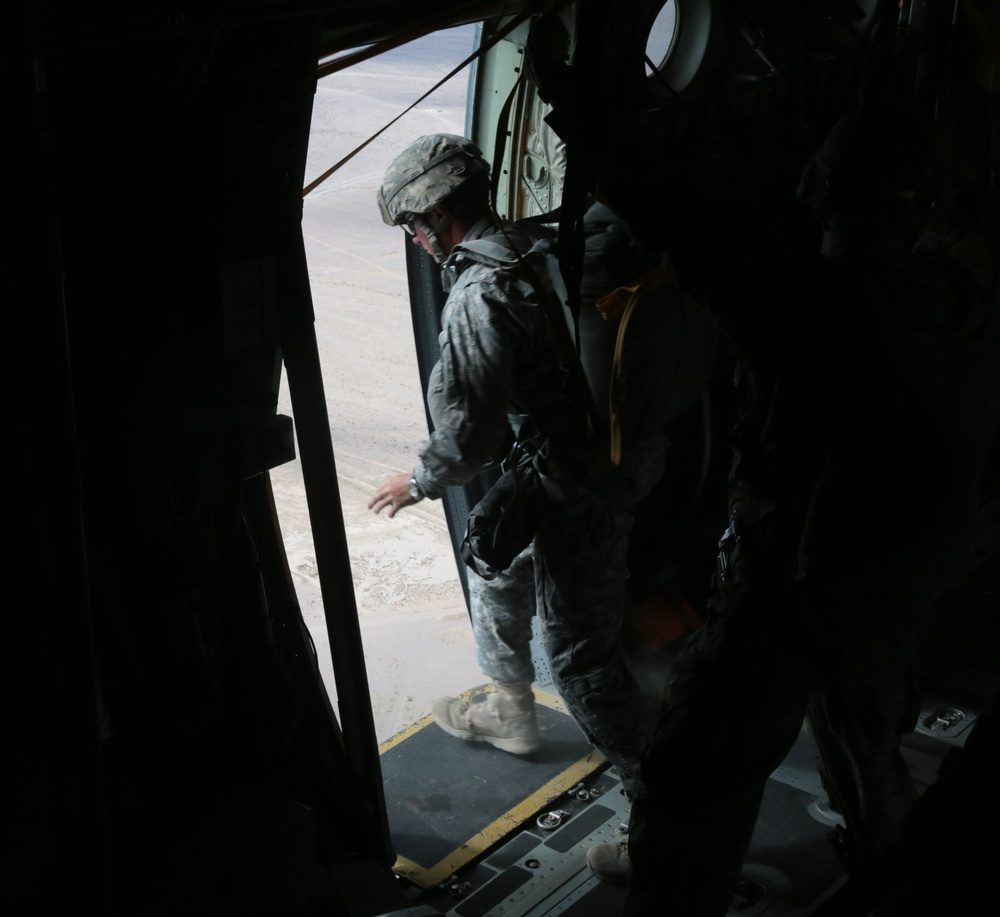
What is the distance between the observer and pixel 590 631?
3047 millimetres

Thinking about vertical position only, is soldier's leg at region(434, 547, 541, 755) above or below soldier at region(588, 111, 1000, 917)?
below

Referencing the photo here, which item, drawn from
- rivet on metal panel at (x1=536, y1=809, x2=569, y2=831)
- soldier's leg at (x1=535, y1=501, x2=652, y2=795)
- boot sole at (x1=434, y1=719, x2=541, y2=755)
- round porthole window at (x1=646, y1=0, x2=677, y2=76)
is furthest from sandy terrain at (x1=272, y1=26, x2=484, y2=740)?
round porthole window at (x1=646, y1=0, x2=677, y2=76)

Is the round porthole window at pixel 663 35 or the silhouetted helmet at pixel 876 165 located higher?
the round porthole window at pixel 663 35

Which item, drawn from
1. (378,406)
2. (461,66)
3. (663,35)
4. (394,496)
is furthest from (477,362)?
(378,406)

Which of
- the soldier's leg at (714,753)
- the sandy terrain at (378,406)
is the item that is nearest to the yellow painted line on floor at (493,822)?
the sandy terrain at (378,406)

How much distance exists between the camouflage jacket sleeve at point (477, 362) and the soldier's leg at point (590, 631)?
0.32 meters

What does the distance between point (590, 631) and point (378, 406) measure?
486 centimetres

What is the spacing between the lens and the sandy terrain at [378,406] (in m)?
4.55

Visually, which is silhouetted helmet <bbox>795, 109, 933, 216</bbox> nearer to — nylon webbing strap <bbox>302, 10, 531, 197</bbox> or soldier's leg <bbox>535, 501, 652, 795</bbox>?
nylon webbing strap <bbox>302, 10, 531, 197</bbox>

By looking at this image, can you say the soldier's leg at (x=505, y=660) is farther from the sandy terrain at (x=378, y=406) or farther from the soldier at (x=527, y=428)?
the sandy terrain at (x=378, y=406)

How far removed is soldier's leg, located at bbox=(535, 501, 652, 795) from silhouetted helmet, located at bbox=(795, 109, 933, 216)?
3.79 ft

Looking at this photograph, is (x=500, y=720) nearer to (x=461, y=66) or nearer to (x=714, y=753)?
(x=714, y=753)

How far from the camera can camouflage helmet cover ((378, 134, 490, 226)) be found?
2988 millimetres

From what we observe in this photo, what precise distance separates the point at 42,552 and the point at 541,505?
1520mm
